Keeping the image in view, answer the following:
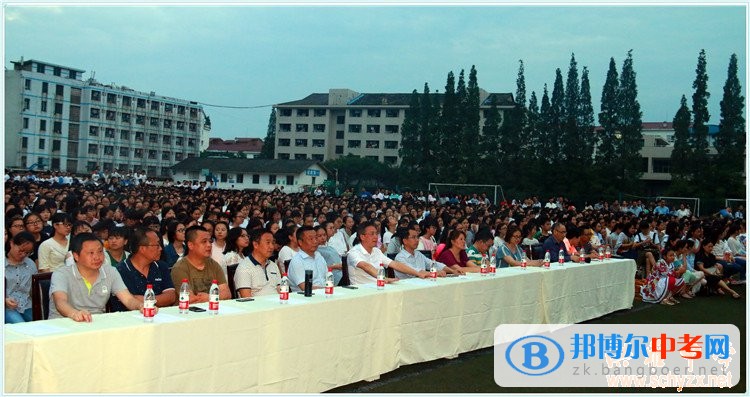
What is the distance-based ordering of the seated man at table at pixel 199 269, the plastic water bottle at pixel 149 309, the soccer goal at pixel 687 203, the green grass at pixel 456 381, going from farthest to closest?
the soccer goal at pixel 687 203, the seated man at table at pixel 199 269, the green grass at pixel 456 381, the plastic water bottle at pixel 149 309

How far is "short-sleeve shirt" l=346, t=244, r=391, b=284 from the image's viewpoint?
22.5 ft

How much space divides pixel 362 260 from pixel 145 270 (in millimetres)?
2163

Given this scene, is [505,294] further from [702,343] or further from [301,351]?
[301,351]

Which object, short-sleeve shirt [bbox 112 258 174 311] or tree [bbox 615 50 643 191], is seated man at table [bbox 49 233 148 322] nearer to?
short-sleeve shirt [bbox 112 258 174 311]

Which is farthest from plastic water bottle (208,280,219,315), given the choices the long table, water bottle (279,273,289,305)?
water bottle (279,273,289,305)

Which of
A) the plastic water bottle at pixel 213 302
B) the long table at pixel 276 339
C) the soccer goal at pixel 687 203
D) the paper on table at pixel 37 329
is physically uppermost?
the soccer goal at pixel 687 203

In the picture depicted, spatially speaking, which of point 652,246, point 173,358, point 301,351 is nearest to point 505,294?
point 301,351

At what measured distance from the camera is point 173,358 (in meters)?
3.95

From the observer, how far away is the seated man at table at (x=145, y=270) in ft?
16.9

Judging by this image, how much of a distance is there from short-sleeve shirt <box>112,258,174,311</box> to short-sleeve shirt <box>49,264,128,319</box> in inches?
12.3

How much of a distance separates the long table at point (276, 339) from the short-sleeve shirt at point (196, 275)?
2.34 ft

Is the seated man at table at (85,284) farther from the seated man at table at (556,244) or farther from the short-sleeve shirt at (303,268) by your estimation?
the seated man at table at (556,244)

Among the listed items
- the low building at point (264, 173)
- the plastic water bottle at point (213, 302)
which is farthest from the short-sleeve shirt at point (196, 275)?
the low building at point (264, 173)

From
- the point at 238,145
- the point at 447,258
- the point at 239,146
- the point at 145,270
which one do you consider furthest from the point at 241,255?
the point at 238,145
